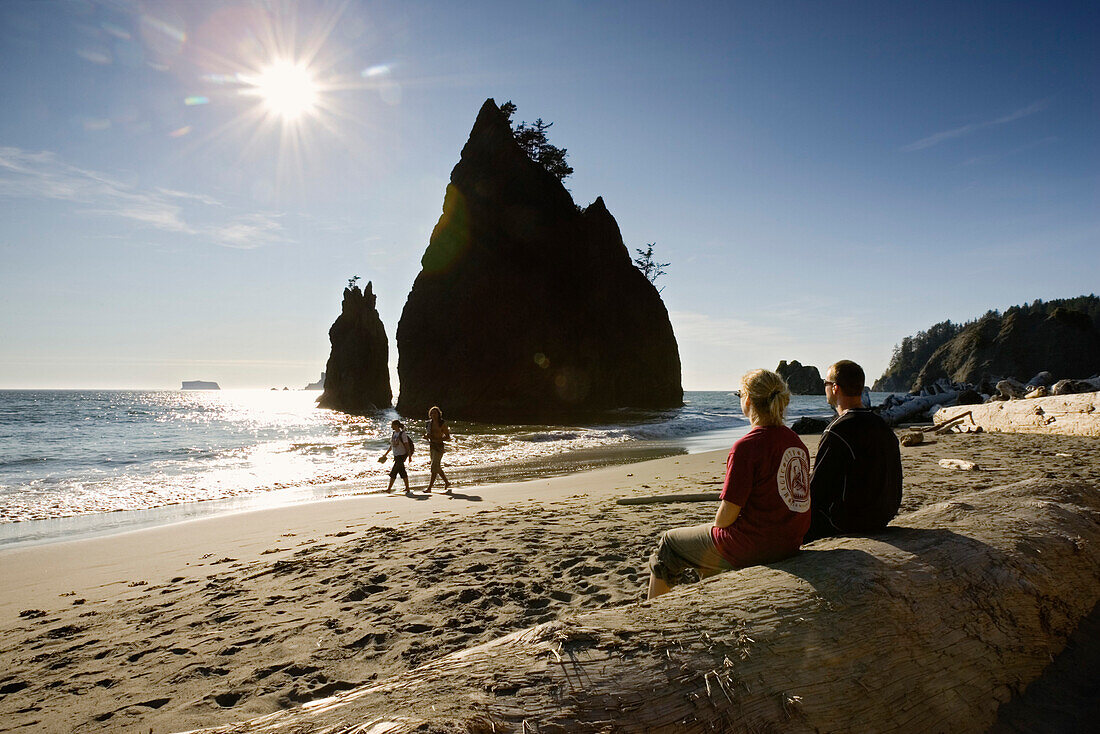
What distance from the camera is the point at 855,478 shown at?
3.29 m

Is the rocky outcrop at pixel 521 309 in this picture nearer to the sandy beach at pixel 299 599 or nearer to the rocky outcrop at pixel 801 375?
the sandy beach at pixel 299 599

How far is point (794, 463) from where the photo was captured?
2979mm

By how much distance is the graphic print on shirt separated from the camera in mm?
2934

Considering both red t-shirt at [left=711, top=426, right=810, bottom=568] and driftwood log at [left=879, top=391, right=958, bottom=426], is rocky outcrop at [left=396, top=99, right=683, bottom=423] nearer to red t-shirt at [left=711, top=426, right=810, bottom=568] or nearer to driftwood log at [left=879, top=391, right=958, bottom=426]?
driftwood log at [left=879, top=391, right=958, bottom=426]

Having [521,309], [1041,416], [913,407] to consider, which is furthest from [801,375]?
[1041,416]

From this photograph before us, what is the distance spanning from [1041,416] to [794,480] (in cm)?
1416

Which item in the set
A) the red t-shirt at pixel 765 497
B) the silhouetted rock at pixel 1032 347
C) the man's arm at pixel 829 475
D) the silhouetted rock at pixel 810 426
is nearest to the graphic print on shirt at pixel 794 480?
the red t-shirt at pixel 765 497

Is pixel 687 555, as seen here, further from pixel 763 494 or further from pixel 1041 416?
pixel 1041 416

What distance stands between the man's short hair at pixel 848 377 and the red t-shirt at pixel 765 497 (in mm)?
884

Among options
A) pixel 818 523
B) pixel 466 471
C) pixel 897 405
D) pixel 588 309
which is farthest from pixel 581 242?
pixel 818 523

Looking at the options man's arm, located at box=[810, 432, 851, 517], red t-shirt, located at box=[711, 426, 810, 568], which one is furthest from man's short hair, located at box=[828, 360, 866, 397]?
red t-shirt, located at box=[711, 426, 810, 568]

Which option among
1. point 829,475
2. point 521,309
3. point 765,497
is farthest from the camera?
point 521,309

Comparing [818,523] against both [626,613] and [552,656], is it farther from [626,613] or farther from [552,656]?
[552,656]

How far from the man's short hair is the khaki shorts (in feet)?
4.36
